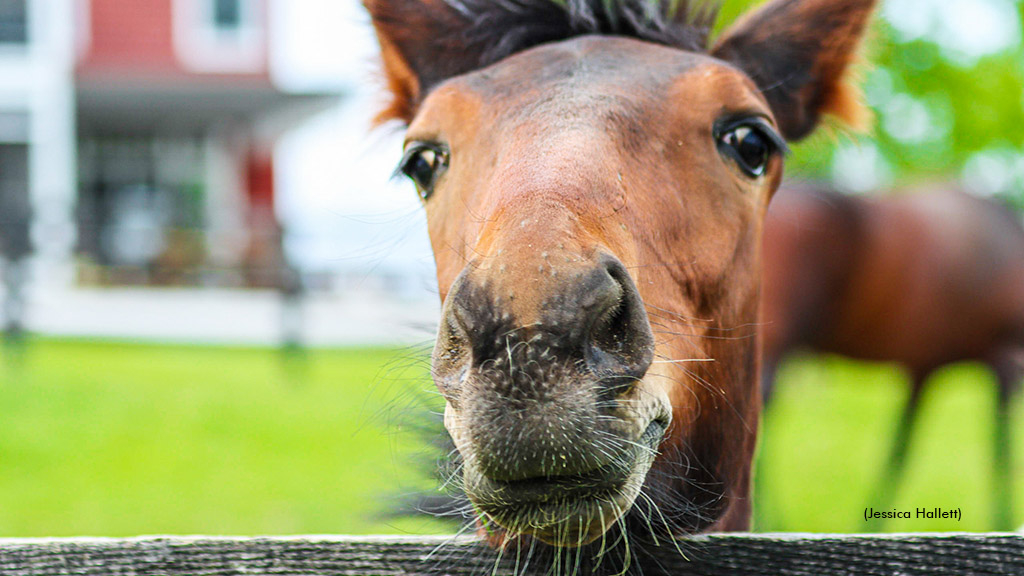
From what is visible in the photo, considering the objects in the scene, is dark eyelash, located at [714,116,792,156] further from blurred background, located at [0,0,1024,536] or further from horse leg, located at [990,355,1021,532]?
horse leg, located at [990,355,1021,532]

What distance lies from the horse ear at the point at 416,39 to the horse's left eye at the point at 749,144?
94 centimetres

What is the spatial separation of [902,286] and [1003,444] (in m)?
1.46

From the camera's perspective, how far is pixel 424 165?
2484 mm

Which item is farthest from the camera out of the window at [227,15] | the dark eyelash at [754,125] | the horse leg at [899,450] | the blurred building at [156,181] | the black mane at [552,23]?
the window at [227,15]

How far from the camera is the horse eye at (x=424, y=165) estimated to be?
2412 mm

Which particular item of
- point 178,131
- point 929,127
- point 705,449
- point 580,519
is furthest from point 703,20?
point 178,131

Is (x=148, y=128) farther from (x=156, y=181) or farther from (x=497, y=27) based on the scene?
(x=497, y=27)

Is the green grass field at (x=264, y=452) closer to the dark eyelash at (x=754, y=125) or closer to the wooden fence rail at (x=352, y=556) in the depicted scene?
the wooden fence rail at (x=352, y=556)

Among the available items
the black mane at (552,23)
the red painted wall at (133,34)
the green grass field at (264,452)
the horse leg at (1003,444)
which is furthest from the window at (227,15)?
the black mane at (552,23)

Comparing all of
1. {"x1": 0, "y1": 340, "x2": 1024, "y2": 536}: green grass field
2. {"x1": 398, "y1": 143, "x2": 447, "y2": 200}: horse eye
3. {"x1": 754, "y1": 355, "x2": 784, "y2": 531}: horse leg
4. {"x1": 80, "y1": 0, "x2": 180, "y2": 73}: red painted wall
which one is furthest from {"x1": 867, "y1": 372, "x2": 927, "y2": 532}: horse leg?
{"x1": 80, "y1": 0, "x2": 180, "y2": 73}: red painted wall

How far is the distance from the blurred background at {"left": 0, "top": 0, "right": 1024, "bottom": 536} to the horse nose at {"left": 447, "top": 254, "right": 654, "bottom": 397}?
51 centimetres

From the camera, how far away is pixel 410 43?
2916 mm

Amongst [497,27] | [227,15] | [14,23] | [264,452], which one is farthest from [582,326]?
[227,15]

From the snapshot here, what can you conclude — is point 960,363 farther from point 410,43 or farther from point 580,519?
point 580,519
